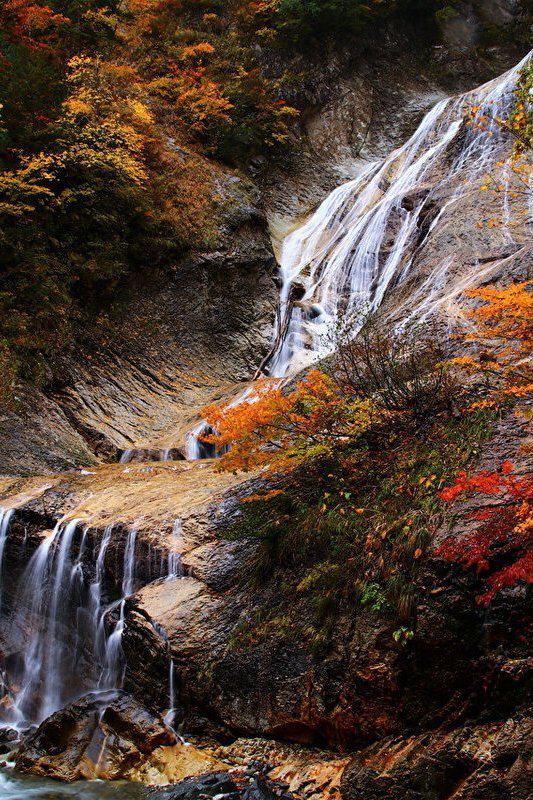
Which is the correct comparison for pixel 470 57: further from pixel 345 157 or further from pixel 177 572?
pixel 177 572

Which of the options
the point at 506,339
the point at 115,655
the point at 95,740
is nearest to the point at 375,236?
the point at 506,339

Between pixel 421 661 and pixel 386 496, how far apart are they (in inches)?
66.8

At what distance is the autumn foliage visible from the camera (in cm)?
418

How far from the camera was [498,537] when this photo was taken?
14.6 ft

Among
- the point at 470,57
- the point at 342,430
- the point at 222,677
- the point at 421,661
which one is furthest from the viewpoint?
the point at 470,57

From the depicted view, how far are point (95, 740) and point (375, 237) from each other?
1304cm

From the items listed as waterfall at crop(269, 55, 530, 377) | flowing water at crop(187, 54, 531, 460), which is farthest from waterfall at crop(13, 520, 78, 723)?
waterfall at crop(269, 55, 530, 377)

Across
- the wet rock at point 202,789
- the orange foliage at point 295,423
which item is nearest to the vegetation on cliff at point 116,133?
the orange foliage at point 295,423

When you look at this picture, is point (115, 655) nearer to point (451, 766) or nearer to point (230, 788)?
point (230, 788)

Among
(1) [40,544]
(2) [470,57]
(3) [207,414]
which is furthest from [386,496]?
(2) [470,57]

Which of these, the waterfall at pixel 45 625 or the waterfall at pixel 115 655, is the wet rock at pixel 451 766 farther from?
the waterfall at pixel 45 625

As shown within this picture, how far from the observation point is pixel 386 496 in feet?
19.1

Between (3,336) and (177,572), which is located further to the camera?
(3,336)

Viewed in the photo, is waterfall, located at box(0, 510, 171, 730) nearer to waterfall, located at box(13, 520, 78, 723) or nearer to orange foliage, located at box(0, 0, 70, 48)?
waterfall, located at box(13, 520, 78, 723)
